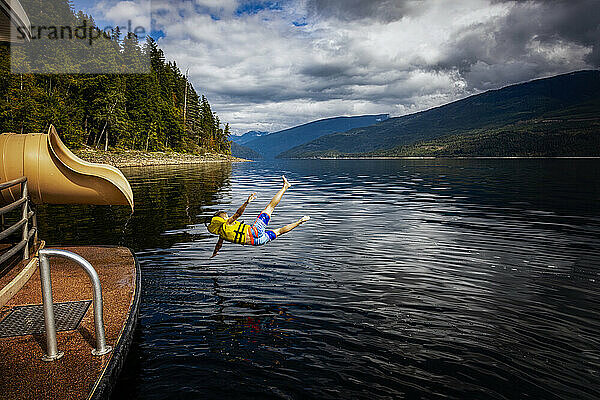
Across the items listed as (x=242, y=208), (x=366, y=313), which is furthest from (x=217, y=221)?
(x=366, y=313)

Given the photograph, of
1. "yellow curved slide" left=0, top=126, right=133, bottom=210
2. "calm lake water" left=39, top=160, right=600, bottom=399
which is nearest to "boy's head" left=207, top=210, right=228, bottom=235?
"calm lake water" left=39, top=160, right=600, bottom=399

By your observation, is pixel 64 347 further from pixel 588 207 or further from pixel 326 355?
pixel 588 207

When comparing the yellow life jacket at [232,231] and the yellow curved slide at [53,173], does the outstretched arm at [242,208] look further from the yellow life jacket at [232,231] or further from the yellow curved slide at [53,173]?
the yellow curved slide at [53,173]

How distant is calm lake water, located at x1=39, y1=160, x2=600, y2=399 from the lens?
6.47m

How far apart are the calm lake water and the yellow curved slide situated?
3.13 metres

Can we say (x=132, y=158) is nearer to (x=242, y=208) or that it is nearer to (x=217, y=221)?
(x=217, y=221)

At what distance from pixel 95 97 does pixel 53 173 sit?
70.8m

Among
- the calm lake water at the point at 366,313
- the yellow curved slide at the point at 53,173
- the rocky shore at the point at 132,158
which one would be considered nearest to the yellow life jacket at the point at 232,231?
the calm lake water at the point at 366,313

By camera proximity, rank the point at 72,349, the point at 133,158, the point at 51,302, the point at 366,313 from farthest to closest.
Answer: the point at 133,158, the point at 366,313, the point at 72,349, the point at 51,302

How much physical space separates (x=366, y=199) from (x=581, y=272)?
20.3 meters

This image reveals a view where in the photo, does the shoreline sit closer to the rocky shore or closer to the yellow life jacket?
the rocky shore

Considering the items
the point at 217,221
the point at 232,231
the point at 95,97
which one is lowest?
the point at 232,231

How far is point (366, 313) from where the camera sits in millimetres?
9172

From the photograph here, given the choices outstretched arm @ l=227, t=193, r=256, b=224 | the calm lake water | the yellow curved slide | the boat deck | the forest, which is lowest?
the calm lake water
